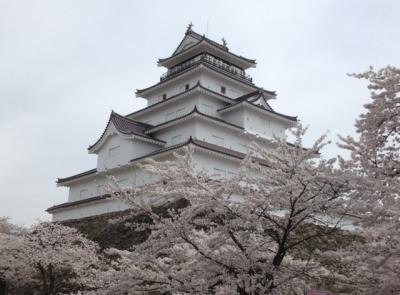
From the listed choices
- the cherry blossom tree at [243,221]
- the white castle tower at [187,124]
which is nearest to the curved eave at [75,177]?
the white castle tower at [187,124]

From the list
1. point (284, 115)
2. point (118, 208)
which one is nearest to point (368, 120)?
point (118, 208)

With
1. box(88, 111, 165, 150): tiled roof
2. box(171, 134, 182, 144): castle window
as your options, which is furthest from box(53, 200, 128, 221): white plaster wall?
box(171, 134, 182, 144): castle window

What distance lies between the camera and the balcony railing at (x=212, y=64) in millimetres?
36228

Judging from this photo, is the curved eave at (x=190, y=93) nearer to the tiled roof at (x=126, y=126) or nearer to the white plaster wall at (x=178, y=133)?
the tiled roof at (x=126, y=126)

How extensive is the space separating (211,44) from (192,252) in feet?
96.8

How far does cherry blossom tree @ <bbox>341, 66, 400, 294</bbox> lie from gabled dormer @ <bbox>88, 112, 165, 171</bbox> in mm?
24666

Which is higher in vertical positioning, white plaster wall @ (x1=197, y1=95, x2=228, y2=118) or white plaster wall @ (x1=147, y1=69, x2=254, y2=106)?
white plaster wall @ (x1=147, y1=69, x2=254, y2=106)

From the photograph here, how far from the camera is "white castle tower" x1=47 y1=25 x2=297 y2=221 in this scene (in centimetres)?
3052

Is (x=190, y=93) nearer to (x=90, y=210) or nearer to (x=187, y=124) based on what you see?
(x=187, y=124)

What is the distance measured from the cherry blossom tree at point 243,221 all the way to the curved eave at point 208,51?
28740 millimetres

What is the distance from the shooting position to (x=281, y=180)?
8578 millimetres

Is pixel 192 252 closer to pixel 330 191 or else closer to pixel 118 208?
pixel 330 191

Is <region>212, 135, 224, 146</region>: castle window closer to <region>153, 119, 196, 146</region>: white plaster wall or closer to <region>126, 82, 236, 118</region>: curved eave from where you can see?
<region>153, 119, 196, 146</region>: white plaster wall

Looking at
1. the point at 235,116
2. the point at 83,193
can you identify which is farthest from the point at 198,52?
the point at 83,193
